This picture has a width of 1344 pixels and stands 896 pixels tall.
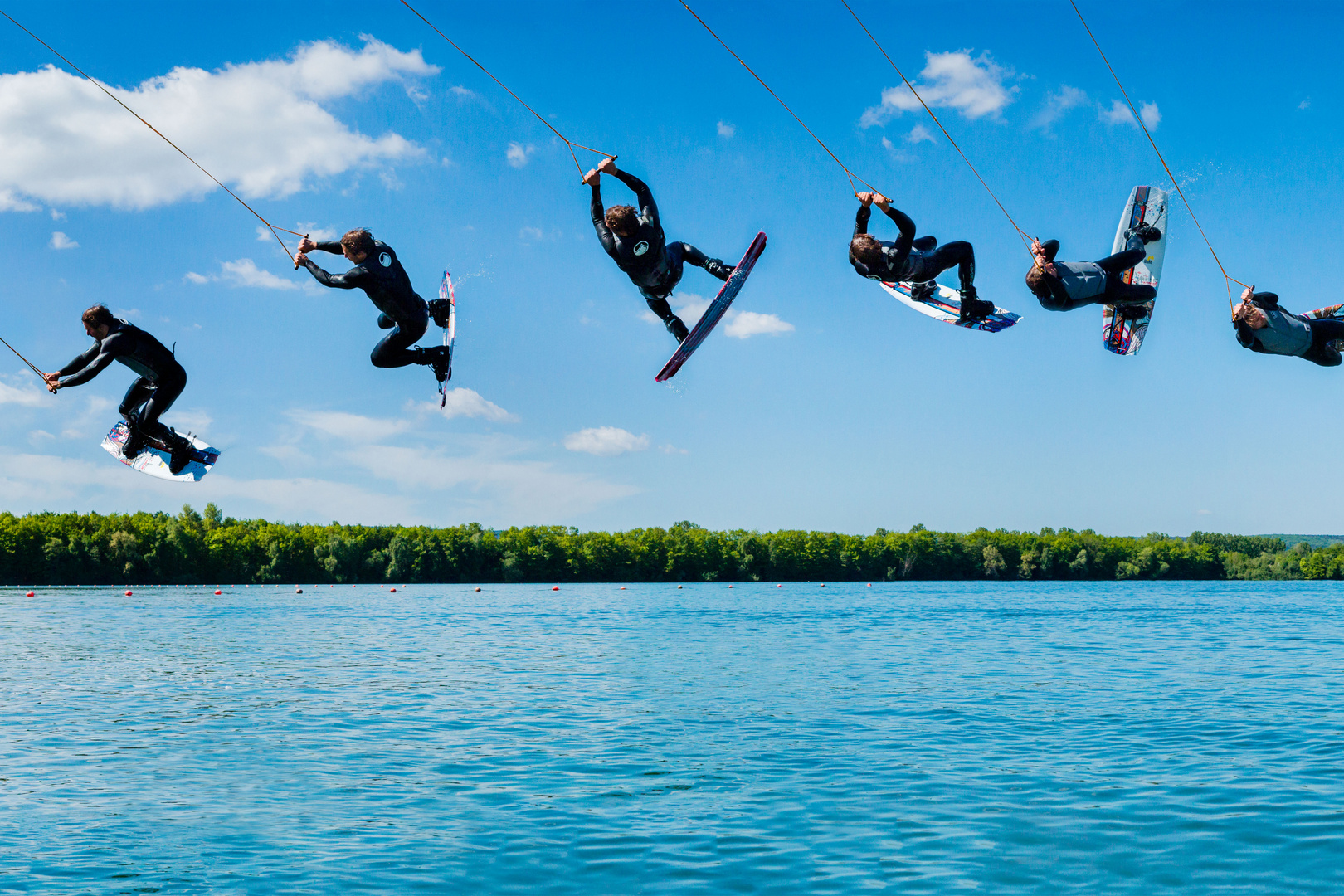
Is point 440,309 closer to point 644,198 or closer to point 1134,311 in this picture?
point 644,198

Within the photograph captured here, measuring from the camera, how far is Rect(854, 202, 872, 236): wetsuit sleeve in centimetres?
1266

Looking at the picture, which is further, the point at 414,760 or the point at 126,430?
the point at 414,760

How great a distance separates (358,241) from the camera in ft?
41.1

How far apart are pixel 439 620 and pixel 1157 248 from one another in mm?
55253

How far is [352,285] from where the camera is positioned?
41.1 feet

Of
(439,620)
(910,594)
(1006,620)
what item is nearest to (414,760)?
(439,620)

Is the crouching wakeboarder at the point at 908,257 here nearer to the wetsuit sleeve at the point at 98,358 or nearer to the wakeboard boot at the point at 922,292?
the wakeboard boot at the point at 922,292

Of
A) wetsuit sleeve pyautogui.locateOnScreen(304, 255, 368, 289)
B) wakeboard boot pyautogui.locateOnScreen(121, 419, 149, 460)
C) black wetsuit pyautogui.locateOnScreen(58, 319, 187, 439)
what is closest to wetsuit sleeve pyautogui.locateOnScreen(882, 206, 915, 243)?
wetsuit sleeve pyautogui.locateOnScreen(304, 255, 368, 289)

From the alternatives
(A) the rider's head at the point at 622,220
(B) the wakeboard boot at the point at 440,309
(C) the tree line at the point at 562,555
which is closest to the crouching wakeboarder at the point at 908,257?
(A) the rider's head at the point at 622,220

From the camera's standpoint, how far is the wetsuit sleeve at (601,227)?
42.4 feet

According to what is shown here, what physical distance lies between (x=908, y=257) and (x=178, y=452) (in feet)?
36.3

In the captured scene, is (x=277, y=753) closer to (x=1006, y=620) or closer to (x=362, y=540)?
(x=1006, y=620)

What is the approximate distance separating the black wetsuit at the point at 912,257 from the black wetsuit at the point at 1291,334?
3.64 metres

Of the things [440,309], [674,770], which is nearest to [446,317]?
[440,309]
